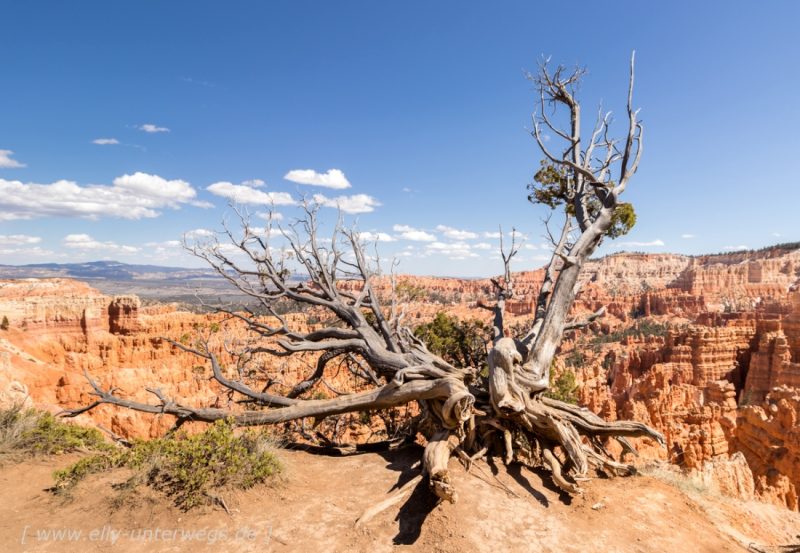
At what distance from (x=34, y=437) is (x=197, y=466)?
3852 mm

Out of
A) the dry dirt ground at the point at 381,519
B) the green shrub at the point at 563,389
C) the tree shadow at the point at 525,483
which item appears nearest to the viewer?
the dry dirt ground at the point at 381,519

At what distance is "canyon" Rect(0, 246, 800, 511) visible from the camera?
13.8 m

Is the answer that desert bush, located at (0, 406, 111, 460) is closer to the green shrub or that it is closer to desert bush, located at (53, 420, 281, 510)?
desert bush, located at (53, 420, 281, 510)

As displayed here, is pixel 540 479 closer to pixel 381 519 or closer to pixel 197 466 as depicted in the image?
pixel 381 519

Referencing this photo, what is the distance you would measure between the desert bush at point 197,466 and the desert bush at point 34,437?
1.67 meters

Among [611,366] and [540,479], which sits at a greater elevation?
[540,479]

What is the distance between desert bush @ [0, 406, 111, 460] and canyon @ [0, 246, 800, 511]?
4.74 ft

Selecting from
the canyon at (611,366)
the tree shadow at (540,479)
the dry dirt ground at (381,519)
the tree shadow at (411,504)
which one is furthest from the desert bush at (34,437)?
the tree shadow at (540,479)

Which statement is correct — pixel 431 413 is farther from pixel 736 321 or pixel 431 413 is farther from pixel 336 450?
pixel 736 321

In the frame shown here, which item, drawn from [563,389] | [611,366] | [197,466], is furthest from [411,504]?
[611,366]

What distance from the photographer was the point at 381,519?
15.1 ft

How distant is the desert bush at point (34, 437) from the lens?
255 inches

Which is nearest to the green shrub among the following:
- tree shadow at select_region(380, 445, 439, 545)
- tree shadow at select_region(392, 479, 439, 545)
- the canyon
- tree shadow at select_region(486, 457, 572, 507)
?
the canyon

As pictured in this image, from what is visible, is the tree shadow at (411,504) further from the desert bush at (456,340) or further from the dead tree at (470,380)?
the desert bush at (456,340)
